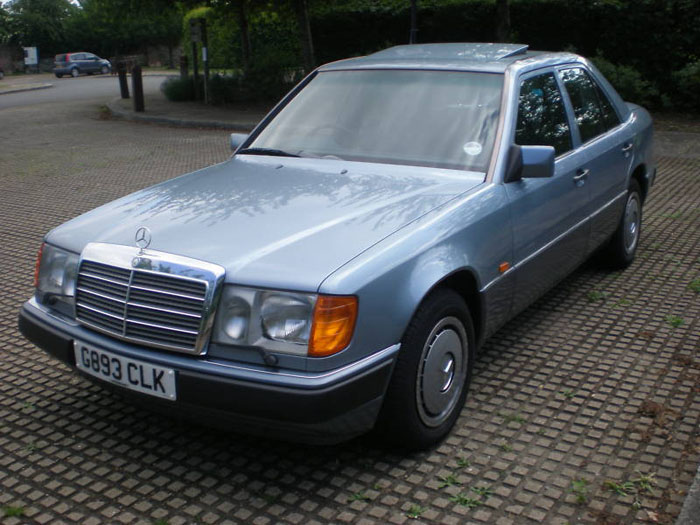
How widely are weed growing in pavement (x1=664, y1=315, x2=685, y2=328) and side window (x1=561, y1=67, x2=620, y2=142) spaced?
1258 mm

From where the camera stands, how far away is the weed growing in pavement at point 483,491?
3059 mm

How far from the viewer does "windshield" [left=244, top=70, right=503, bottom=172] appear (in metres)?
3.99

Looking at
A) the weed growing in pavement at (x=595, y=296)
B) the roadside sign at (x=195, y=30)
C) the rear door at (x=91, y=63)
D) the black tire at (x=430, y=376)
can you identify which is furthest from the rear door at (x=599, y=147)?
the rear door at (x=91, y=63)

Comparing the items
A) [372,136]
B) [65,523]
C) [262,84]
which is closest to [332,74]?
[372,136]

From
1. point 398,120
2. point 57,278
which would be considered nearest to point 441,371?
point 398,120

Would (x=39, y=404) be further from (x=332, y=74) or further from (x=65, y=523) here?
(x=332, y=74)

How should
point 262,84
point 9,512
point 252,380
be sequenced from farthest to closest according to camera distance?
point 262,84 < point 9,512 < point 252,380

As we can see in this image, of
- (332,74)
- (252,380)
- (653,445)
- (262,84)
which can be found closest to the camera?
(252,380)

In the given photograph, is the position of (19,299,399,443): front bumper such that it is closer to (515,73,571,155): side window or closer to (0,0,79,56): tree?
(515,73,571,155): side window

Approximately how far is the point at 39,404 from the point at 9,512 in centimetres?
98

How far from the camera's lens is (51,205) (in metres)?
8.62

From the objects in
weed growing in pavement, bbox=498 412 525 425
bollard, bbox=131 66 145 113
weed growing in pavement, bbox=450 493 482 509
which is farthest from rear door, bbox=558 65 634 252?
bollard, bbox=131 66 145 113

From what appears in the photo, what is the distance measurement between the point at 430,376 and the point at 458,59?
6.81 feet

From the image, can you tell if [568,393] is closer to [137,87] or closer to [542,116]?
[542,116]
